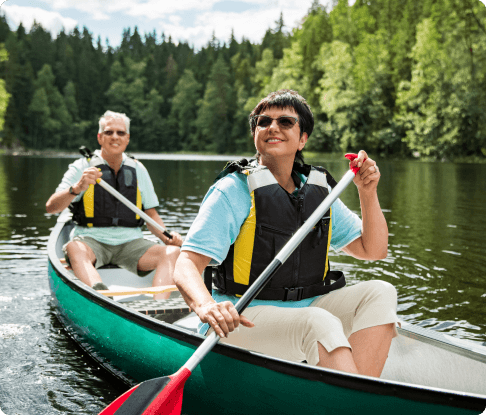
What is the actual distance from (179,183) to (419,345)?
49.3ft

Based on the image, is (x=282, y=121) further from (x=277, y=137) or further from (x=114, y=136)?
(x=114, y=136)


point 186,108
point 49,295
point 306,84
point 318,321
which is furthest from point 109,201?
point 186,108

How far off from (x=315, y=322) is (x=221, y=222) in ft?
1.75

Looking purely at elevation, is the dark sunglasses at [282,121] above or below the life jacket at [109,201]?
above

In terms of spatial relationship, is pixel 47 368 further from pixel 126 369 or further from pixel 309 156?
pixel 309 156

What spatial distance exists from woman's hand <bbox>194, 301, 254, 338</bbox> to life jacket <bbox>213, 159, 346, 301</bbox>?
32cm

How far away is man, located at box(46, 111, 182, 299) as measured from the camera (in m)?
4.14

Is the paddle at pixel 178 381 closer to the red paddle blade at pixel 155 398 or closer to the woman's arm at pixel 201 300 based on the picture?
the red paddle blade at pixel 155 398

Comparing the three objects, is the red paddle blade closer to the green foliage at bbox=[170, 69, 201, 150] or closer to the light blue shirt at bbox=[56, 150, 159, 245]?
the light blue shirt at bbox=[56, 150, 159, 245]

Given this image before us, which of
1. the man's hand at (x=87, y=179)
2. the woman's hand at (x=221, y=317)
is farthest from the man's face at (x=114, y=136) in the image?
the woman's hand at (x=221, y=317)

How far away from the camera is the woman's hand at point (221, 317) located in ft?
6.27

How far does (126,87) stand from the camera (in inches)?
2379

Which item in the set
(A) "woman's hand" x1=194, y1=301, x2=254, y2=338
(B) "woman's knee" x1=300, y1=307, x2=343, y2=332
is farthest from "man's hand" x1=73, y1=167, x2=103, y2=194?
(B) "woman's knee" x1=300, y1=307, x2=343, y2=332

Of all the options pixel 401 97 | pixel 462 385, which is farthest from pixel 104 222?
pixel 401 97
